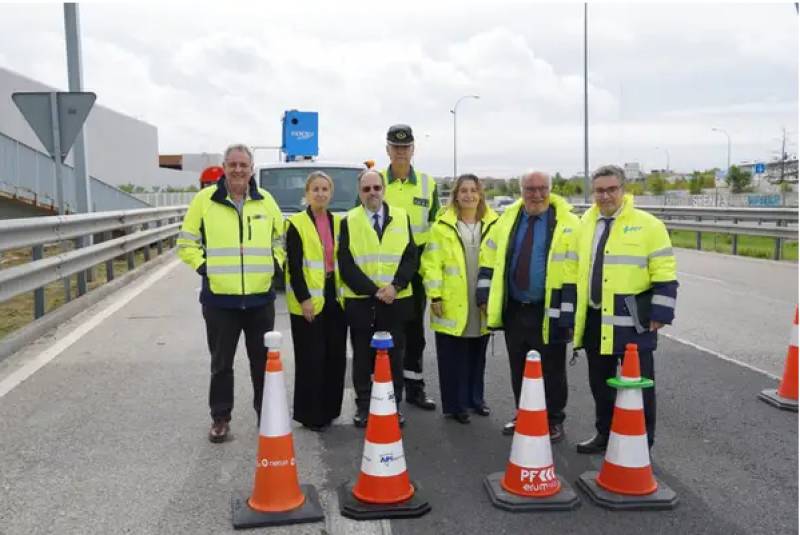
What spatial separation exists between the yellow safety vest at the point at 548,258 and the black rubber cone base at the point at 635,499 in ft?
3.81

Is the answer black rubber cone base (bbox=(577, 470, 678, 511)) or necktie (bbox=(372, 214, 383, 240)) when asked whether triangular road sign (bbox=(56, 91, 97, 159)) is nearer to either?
necktie (bbox=(372, 214, 383, 240))

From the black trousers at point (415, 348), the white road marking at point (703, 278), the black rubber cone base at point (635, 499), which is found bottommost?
the black rubber cone base at point (635, 499)

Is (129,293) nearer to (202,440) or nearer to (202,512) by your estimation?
(202,440)

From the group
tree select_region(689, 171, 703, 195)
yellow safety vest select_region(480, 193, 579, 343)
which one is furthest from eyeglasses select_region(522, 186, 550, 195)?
tree select_region(689, 171, 703, 195)

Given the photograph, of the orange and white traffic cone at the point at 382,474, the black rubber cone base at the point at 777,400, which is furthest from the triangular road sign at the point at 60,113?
the black rubber cone base at the point at 777,400

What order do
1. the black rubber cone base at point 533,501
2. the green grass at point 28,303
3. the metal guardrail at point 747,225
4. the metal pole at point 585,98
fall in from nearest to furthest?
the black rubber cone base at point 533,501
the green grass at point 28,303
the metal guardrail at point 747,225
the metal pole at point 585,98

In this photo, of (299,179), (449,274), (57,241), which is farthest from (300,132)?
(449,274)

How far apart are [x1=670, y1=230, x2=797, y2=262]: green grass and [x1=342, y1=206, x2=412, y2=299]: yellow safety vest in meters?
15.8

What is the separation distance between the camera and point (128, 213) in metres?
12.1

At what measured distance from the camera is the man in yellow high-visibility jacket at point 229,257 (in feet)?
15.8

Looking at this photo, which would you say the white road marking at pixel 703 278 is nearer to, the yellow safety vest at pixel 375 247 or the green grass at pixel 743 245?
the green grass at pixel 743 245

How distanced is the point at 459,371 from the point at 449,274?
0.68m

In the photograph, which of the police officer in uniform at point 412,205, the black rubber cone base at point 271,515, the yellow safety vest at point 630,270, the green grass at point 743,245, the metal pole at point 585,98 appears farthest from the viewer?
the metal pole at point 585,98

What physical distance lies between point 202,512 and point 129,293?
24.3 feet
